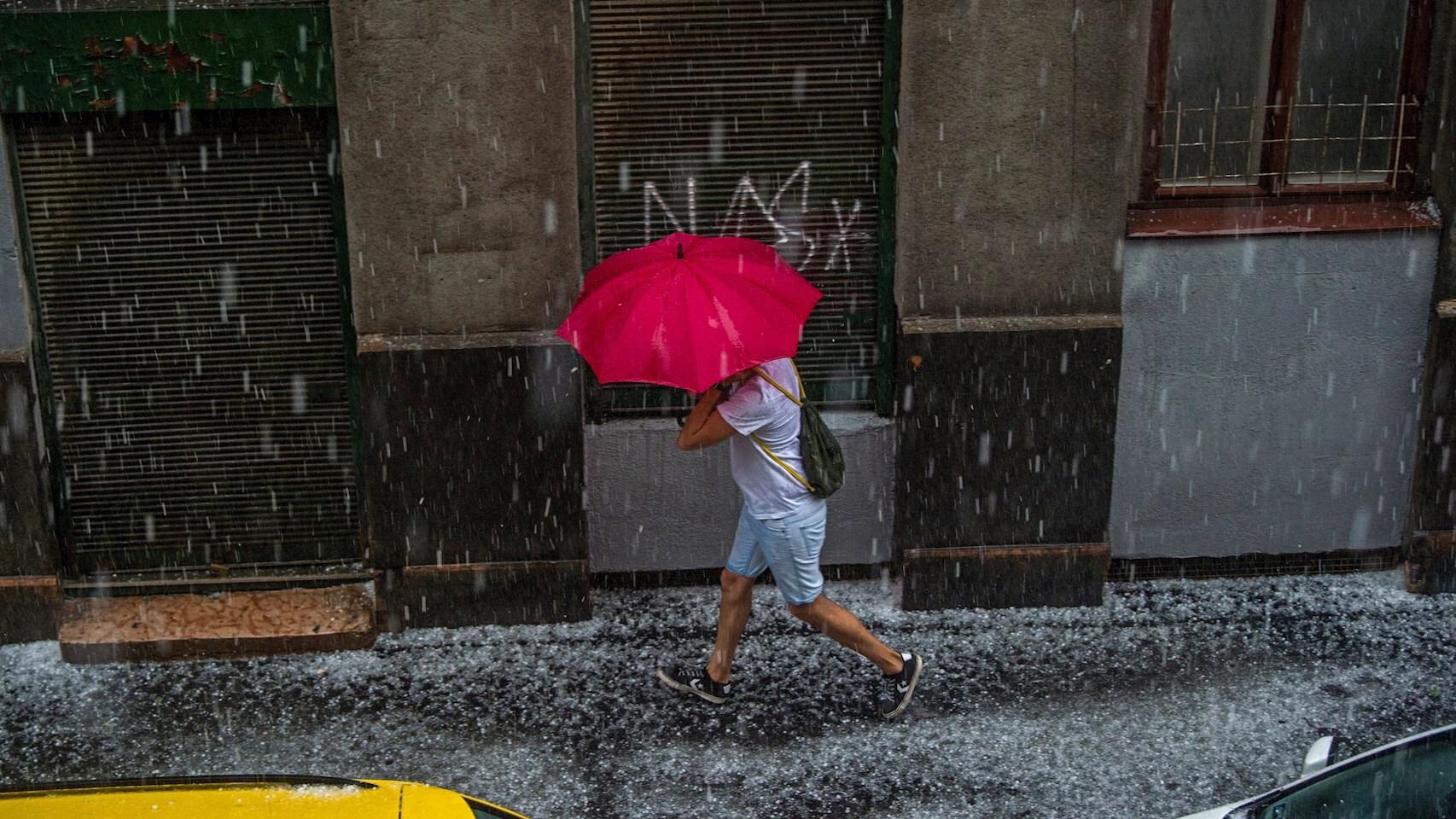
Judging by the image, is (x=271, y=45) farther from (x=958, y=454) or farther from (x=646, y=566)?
(x=958, y=454)

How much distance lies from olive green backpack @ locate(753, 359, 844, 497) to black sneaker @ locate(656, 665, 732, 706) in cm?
112

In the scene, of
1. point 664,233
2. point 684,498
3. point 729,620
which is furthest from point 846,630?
point 664,233

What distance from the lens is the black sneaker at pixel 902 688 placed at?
19.6ft

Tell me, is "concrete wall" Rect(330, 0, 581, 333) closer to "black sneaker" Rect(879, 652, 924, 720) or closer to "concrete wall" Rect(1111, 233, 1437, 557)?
"black sneaker" Rect(879, 652, 924, 720)

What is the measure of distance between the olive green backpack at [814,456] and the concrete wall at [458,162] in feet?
5.16

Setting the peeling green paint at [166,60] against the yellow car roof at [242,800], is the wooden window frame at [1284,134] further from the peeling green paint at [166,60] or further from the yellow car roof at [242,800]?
the yellow car roof at [242,800]

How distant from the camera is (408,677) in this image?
21.2 ft

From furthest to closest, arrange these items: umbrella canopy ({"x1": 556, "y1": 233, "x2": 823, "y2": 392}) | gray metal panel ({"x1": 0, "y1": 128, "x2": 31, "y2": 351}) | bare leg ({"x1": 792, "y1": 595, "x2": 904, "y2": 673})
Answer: gray metal panel ({"x1": 0, "y1": 128, "x2": 31, "y2": 351})
bare leg ({"x1": 792, "y1": 595, "x2": 904, "y2": 673})
umbrella canopy ({"x1": 556, "y1": 233, "x2": 823, "y2": 392})

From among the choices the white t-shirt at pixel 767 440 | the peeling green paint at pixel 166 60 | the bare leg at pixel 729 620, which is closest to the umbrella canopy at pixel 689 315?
the white t-shirt at pixel 767 440

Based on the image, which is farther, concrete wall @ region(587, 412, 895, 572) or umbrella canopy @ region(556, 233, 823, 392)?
concrete wall @ region(587, 412, 895, 572)

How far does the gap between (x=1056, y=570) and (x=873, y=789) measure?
205 centimetres

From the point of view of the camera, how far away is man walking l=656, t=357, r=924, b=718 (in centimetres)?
542

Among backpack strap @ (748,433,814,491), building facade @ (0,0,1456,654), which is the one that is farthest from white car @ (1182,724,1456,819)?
building facade @ (0,0,1456,654)

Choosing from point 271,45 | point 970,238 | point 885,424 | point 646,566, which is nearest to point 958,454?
point 885,424
